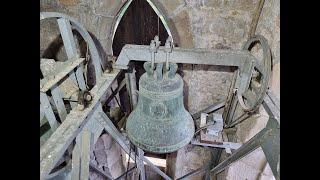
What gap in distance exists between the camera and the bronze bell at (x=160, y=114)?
5.95 ft

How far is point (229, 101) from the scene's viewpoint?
3.01 metres

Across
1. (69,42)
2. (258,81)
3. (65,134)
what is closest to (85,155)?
(65,134)

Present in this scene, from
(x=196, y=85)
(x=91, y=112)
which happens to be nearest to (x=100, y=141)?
(x=196, y=85)

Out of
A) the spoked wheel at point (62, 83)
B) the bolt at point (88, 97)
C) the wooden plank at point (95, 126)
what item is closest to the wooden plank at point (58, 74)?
the spoked wheel at point (62, 83)

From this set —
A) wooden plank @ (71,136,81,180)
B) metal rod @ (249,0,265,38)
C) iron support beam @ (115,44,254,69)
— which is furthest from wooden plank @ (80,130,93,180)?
metal rod @ (249,0,265,38)

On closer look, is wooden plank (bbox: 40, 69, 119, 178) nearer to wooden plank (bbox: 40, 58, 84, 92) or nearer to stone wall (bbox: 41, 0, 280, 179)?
wooden plank (bbox: 40, 58, 84, 92)

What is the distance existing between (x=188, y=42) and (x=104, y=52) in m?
1.13

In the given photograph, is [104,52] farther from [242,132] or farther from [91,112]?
[242,132]

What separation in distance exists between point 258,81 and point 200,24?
1041 mm

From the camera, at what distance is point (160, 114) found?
6.21 feet

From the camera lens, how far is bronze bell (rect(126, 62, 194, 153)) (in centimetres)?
181

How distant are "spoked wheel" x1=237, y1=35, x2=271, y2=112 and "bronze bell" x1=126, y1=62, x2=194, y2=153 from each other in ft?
2.02

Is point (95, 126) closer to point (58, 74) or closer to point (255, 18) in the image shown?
point (58, 74)

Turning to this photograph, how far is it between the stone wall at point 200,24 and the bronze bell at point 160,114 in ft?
3.61
